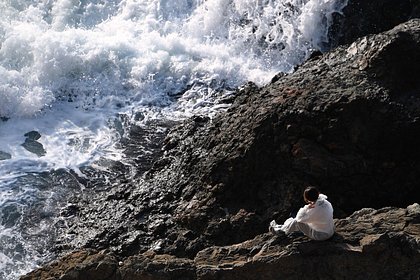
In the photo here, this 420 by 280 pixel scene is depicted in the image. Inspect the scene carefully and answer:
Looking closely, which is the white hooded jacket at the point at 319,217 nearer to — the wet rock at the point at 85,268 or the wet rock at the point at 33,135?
the wet rock at the point at 85,268

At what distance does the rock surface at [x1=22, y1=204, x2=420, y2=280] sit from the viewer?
757 centimetres

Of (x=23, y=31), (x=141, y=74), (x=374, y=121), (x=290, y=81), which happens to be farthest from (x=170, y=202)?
(x=23, y=31)

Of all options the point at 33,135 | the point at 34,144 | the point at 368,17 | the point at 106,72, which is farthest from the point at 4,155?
the point at 368,17

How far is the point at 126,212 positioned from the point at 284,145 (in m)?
3.21

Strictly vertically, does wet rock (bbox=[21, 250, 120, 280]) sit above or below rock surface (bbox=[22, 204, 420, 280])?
below

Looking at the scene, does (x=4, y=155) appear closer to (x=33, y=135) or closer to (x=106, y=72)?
(x=33, y=135)

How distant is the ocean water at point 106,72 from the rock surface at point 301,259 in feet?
13.3

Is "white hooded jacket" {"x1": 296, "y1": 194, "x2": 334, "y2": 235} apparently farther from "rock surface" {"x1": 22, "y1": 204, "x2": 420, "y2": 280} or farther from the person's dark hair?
"rock surface" {"x1": 22, "y1": 204, "x2": 420, "y2": 280}

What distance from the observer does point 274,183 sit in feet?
34.7

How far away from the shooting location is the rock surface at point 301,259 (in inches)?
298

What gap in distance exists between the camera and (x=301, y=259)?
25.3ft

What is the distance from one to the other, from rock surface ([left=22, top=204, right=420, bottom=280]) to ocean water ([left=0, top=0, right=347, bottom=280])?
4057 mm

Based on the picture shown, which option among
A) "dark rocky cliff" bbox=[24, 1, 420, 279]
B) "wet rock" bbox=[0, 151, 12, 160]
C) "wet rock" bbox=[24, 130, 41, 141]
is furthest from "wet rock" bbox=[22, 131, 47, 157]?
"dark rocky cliff" bbox=[24, 1, 420, 279]

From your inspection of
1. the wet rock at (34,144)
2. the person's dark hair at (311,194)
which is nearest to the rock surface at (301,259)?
the person's dark hair at (311,194)
